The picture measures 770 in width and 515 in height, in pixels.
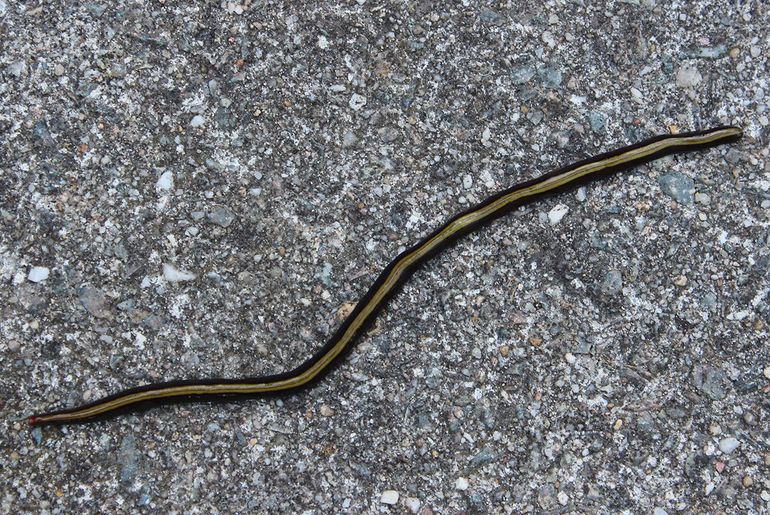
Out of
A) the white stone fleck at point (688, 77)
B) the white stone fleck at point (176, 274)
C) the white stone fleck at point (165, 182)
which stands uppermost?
the white stone fleck at point (688, 77)

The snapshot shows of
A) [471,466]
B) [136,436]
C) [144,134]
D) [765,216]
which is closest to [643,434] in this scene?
[471,466]

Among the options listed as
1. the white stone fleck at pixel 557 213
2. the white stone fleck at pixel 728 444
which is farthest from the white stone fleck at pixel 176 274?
the white stone fleck at pixel 728 444

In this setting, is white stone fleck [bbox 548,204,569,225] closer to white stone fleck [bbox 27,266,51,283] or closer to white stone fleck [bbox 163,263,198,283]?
white stone fleck [bbox 163,263,198,283]

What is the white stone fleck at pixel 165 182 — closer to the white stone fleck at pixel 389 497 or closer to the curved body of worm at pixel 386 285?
the curved body of worm at pixel 386 285

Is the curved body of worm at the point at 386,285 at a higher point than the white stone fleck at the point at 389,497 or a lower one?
higher

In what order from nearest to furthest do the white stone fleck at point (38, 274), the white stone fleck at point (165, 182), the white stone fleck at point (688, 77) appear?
the white stone fleck at point (38, 274) < the white stone fleck at point (165, 182) < the white stone fleck at point (688, 77)

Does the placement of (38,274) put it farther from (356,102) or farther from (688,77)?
(688,77)

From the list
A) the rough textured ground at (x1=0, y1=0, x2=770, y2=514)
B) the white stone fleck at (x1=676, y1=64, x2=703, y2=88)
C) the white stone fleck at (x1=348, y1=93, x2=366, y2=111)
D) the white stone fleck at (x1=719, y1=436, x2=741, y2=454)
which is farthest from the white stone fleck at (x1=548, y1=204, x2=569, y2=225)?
the white stone fleck at (x1=719, y1=436, x2=741, y2=454)
